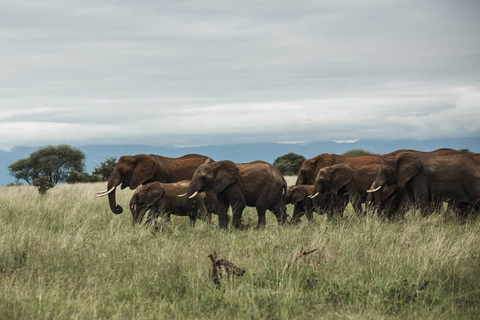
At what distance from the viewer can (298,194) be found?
51.5ft

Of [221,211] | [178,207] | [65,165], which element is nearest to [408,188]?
[221,211]

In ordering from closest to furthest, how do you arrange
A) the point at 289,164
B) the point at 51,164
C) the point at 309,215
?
1. the point at 309,215
2. the point at 289,164
3. the point at 51,164

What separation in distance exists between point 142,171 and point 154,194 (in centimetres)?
183

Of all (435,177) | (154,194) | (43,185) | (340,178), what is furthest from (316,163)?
(43,185)

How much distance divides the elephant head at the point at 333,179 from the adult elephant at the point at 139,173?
11.9 feet

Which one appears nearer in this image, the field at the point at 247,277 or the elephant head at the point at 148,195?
the field at the point at 247,277

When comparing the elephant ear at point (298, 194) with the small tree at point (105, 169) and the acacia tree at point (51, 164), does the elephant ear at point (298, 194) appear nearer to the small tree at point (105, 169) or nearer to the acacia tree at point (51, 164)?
the small tree at point (105, 169)

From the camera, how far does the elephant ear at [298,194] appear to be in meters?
15.7

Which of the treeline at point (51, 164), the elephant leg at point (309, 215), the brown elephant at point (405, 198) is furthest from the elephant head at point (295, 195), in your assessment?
the treeline at point (51, 164)

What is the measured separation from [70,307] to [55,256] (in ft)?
8.16

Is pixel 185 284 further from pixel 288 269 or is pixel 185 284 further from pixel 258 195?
pixel 258 195

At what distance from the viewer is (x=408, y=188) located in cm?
1459

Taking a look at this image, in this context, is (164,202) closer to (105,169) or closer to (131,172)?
(131,172)

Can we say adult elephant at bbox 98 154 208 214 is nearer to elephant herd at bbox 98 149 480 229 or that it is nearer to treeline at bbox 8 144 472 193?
elephant herd at bbox 98 149 480 229
